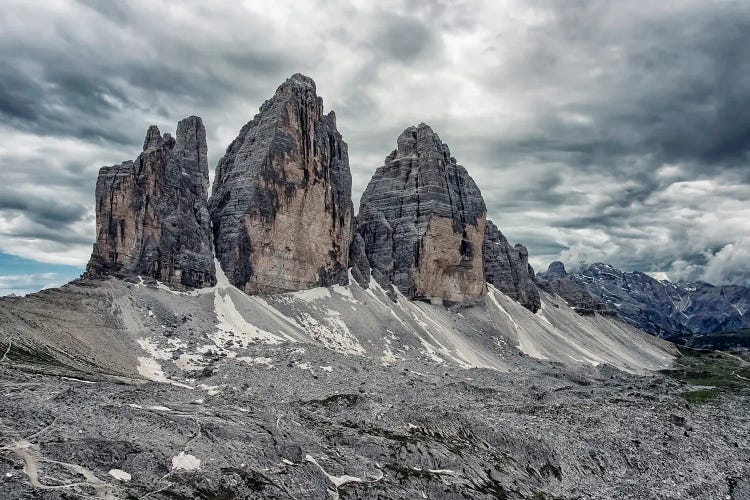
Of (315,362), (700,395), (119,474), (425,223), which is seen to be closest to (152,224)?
(315,362)

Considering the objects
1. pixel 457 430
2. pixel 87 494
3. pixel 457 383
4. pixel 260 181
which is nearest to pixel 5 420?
pixel 87 494

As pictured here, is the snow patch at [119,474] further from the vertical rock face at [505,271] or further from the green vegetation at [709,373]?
the vertical rock face at [505,271]

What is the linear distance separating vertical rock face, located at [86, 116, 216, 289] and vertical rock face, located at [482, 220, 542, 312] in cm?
9423

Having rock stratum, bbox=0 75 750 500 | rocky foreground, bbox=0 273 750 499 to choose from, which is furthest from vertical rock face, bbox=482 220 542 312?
rocky foreground, bbox=0 273 750 499

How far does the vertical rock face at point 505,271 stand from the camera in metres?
160

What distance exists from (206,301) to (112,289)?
14.3 metres

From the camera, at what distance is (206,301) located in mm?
84562

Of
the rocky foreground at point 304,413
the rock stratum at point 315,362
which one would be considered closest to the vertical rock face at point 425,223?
the rock stratum at point 315,362

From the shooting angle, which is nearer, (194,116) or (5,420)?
(5,420)

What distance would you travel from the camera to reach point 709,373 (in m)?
134

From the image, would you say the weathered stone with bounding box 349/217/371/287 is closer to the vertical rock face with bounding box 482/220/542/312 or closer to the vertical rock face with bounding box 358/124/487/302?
the vertical rock face with bounding box 358/124/487/302

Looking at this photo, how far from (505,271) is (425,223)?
41853 millimetres

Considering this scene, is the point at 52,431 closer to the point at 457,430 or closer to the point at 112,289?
the point at 457,430

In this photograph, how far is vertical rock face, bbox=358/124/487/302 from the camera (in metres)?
132
